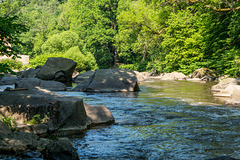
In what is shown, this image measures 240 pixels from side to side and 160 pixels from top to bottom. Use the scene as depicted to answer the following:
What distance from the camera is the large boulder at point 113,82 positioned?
1354 cm

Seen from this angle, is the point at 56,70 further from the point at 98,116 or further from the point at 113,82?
the point at 98,116

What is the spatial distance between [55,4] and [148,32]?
78.8 meters

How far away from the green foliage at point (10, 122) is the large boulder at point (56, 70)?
562 inches

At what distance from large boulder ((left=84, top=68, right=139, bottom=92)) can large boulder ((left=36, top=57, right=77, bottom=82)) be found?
6.57m

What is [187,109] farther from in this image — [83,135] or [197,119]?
[83,135]

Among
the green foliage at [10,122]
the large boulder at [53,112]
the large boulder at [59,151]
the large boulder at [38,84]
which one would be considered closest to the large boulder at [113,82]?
the large boulder at [38,84]

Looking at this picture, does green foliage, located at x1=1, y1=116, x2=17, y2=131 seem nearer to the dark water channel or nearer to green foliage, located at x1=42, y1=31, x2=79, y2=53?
the dark water channel

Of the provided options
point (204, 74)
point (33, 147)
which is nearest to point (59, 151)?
point (33, 147)

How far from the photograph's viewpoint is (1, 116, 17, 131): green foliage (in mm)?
5205

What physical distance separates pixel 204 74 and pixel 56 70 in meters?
13.6

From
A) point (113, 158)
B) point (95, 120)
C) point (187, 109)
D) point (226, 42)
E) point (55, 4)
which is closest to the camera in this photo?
point (113, 158)

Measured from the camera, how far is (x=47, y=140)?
184 inches

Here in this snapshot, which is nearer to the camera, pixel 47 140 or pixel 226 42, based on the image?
pixel 47 140

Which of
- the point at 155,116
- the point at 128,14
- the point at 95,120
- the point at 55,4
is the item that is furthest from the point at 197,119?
the point at 55,4
